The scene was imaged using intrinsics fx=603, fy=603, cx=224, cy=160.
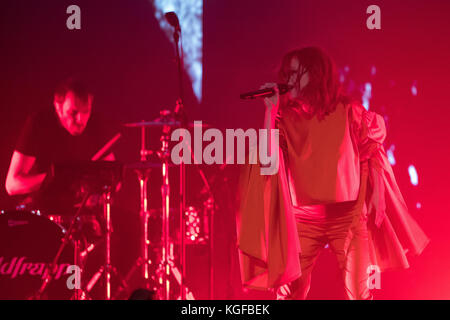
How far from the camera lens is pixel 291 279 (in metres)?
3.42

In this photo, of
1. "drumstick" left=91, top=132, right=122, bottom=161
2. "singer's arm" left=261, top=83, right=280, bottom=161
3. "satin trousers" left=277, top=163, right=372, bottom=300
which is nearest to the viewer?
"satin trousers" left=277, top=163, right=372, bottom=300

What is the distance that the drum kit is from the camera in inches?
140

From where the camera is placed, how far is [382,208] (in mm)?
3543

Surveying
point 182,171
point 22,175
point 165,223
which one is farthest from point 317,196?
point 22,175

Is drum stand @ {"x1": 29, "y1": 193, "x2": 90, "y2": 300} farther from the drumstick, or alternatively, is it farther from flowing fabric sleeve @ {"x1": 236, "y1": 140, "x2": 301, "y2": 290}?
flowing fabric sleeve @ {"x1": 236, "y1": 140, "x2": 301, "y2": 290}

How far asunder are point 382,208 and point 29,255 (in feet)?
7.06

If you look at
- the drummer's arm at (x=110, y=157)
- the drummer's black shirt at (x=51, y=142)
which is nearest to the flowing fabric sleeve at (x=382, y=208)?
the drummer's arm at (x=110, y=157)

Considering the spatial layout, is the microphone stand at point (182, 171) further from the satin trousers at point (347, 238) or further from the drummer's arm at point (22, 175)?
the drummer's arm at point (22, 175)

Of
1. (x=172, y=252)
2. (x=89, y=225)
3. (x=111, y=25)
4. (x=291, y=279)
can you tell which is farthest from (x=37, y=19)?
(x=291, y=279)

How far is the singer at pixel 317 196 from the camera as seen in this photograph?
3.35 meters

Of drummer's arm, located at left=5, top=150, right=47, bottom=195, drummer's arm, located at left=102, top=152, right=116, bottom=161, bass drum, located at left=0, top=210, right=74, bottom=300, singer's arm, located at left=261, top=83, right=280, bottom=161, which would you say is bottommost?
bass drum, located at left=0, top=210, right=74, bottom=300

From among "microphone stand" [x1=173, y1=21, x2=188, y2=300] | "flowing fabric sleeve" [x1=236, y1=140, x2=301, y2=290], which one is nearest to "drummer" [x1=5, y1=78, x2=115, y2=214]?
"microphone stand" [x1=173, y1=21, x2=188, y2=300]

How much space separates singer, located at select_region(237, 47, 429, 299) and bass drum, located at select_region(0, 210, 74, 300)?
1098 millimetres

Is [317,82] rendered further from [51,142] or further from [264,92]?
[51,142]
